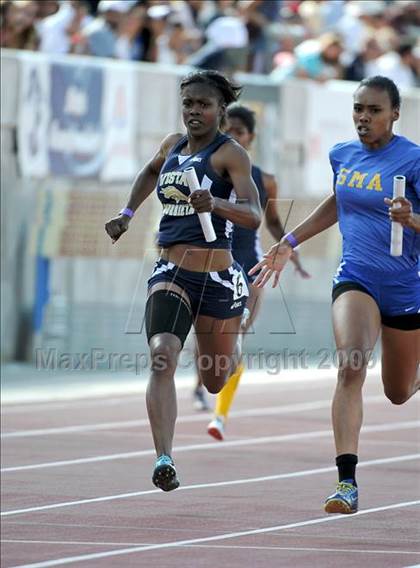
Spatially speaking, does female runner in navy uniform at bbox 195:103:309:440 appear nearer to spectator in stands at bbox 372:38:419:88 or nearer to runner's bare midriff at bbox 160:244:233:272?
runner's bare midriff at bbox 160:244:233:272

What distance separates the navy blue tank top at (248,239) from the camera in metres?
13.5

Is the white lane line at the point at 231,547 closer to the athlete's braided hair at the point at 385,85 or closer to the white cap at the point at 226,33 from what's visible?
the athlete's braided hair at the point at 385,85

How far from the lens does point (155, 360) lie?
369 inches

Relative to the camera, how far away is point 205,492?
11.3 m

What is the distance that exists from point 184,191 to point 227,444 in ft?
16.3

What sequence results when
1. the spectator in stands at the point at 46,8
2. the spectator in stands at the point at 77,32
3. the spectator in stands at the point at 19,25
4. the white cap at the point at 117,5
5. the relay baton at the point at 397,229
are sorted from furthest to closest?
the white cap at the point at 117,5 → the spectator in stands at the point at 77,32 → the spectator in stands at the point at 46,8 → the spectator in stands at the point at 19,25 → the relay baton at the point at 397,229

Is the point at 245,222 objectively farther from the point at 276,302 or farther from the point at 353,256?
the point at 276,302

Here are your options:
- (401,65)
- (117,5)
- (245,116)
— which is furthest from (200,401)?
(401,65)

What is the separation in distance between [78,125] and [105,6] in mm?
2393

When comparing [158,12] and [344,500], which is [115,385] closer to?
[158,12]

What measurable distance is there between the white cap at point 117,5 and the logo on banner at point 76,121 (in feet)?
5.70

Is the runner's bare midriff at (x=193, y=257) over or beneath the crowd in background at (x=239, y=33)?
beneath

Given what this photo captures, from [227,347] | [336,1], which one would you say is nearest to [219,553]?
[227,347]

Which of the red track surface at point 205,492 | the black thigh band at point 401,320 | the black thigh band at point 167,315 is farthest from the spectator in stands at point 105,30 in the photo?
the black thigh band at point 401,320
